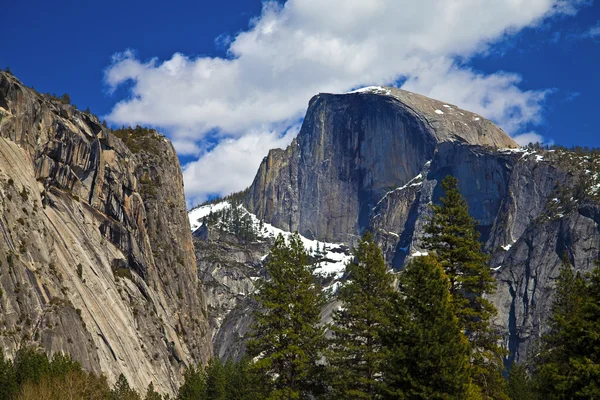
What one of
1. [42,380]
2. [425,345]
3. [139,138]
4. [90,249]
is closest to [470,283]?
[425,345]

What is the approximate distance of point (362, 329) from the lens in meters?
35.8

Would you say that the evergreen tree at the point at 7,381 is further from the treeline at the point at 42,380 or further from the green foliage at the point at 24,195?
the green foliage at the point at 24,195

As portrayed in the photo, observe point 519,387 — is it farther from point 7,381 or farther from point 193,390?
point 7,381

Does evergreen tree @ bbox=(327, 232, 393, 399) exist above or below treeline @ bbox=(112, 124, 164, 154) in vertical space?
below

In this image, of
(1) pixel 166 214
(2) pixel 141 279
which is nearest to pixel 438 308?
(2) pixel 141 279

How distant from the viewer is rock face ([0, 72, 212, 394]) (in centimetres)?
7054

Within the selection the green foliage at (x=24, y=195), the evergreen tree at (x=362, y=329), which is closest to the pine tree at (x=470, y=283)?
the evergreen tree at (x=362, y=329)

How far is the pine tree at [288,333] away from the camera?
3516cm

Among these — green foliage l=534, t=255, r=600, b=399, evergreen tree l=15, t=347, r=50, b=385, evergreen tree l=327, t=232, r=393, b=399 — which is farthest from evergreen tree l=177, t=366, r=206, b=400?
green foliage l=534, t=255, r=600, b=399

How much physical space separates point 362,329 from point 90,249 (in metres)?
67.0

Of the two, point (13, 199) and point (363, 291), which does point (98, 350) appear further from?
point (363, 291)

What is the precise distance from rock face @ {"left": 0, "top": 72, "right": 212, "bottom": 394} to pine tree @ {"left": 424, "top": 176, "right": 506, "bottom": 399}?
46.2 meters

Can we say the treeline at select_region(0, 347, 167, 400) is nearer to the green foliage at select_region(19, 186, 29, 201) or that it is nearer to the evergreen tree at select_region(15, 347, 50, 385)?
the evergreen tree at select_region(15, 347, 50, 385)

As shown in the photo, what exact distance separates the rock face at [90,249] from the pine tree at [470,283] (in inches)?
1819
